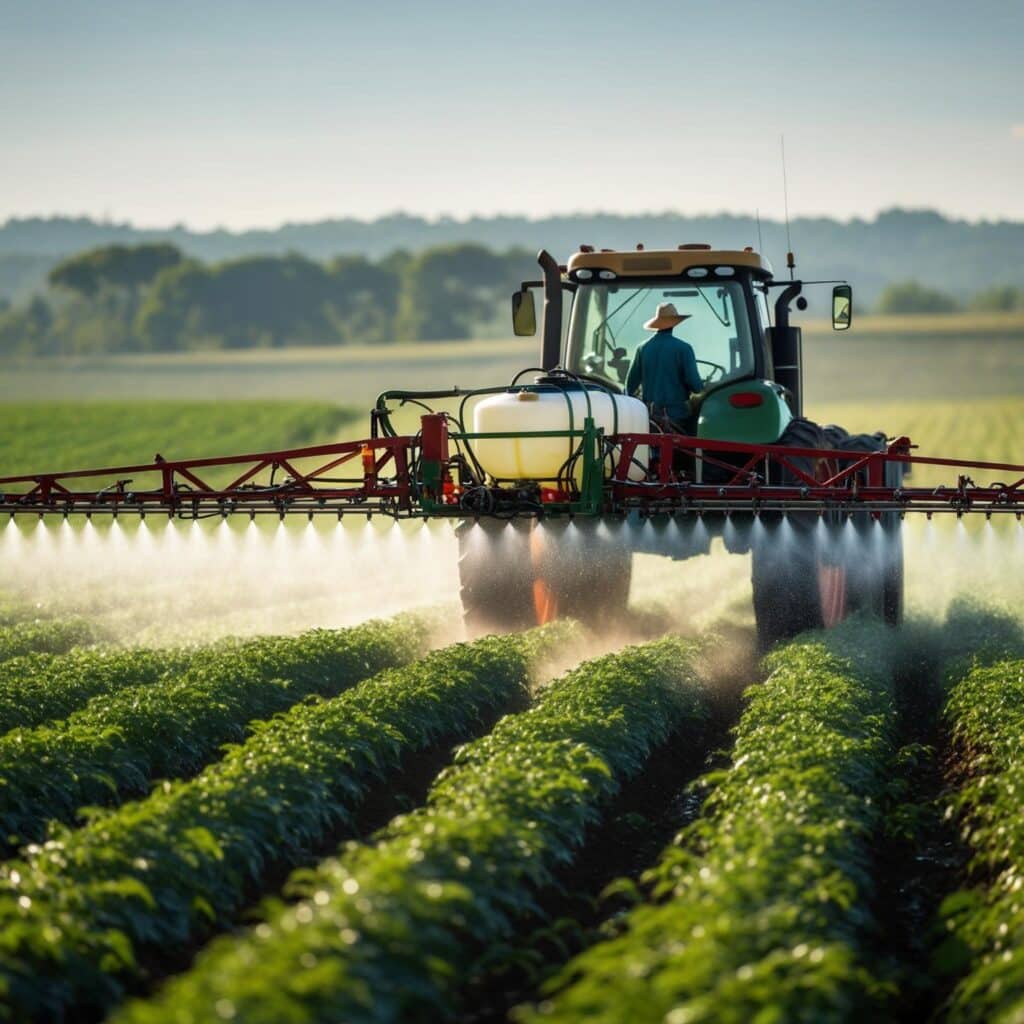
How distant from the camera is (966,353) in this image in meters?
78.6

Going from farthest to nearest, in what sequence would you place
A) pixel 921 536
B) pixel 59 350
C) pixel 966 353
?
pixel 59 350 < pixel 966 353 < pixel 921 536

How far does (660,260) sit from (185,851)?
8574mm

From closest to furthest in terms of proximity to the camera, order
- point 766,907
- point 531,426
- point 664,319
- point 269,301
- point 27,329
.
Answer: point 766,907
point 531,426
point 664,319
point 269,301
point 27,329

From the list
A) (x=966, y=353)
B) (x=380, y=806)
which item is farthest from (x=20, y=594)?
(x=966, y=353)

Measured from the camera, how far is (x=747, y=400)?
14.2 meters

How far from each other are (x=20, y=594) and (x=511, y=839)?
17.3 metres

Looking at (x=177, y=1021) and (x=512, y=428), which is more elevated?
(x=512, y=428)

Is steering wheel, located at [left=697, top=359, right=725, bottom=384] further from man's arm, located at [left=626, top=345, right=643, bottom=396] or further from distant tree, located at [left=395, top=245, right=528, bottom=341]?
distant tree, located at [left=395, top=245, right=528, bottom=341]

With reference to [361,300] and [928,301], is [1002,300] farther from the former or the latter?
[361,300]

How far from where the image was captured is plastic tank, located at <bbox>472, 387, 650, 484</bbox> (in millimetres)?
12531

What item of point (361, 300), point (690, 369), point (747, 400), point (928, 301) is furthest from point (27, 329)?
point (747, 400)

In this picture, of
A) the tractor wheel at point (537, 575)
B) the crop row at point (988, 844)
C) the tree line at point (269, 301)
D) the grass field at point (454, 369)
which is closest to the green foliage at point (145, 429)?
the grass field at point (454, 369)

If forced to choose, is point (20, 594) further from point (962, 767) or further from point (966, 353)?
point (966, 353)

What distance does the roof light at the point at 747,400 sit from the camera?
14.2m
